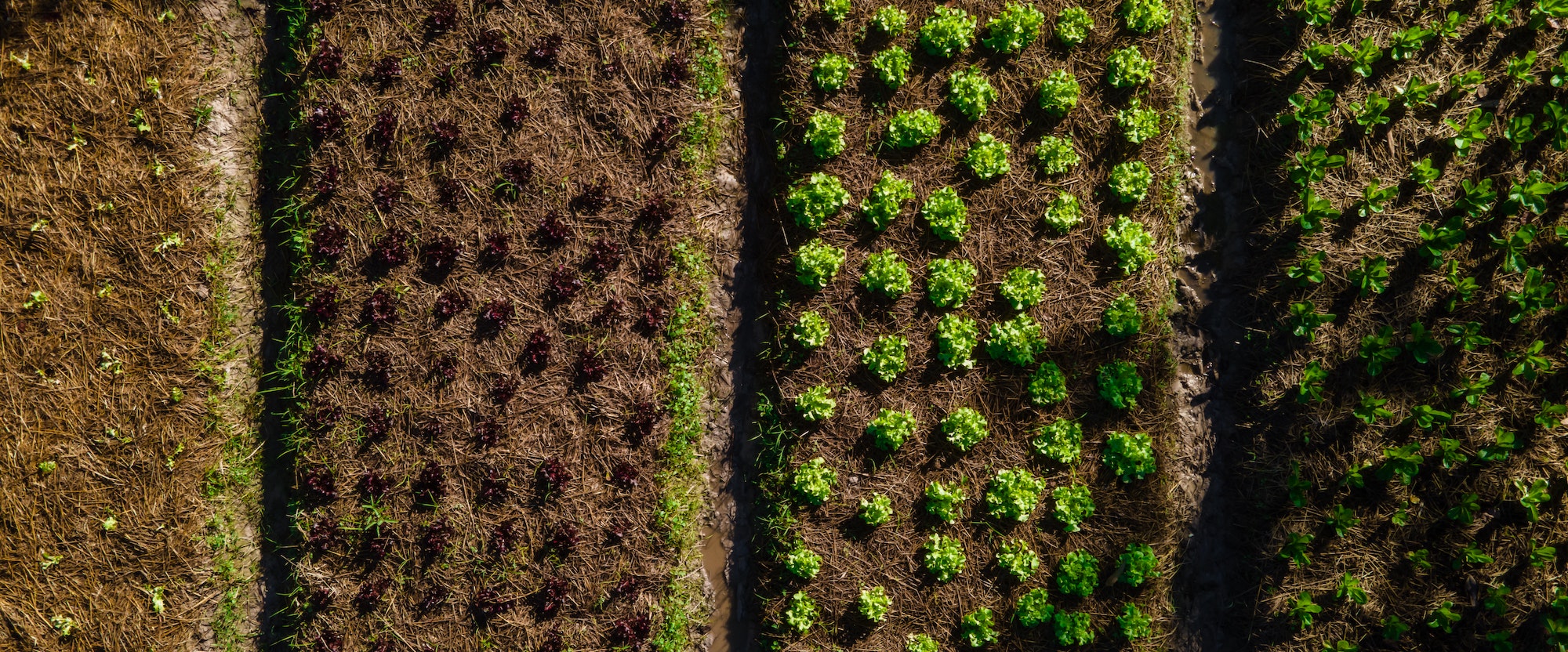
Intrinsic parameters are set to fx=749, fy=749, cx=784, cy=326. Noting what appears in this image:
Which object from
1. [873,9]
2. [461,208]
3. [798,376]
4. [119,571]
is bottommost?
[119,571]

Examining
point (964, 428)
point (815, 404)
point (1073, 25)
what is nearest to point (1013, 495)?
point (964, 428)

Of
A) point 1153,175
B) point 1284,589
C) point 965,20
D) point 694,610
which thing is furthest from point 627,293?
point 1284,589

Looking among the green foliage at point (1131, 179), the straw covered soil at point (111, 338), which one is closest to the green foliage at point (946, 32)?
the green foliage at point (1131, 179)

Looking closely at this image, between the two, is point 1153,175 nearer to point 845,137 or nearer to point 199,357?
point 845,137

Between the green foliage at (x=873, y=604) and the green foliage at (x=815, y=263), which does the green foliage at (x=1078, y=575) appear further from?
the green foliage at (x=815, y=263)

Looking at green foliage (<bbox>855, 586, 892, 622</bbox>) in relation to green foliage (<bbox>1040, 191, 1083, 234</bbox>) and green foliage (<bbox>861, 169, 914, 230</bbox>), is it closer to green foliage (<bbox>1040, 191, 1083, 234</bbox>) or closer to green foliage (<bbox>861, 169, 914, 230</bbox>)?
green foliage (<bbox>861, 169, 914, 230</bbox>)
